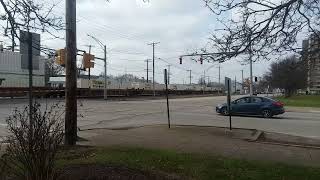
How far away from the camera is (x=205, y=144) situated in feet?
46.0

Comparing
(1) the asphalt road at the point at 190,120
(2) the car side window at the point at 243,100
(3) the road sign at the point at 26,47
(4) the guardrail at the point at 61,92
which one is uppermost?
(3) the road sign at the point at 26,47

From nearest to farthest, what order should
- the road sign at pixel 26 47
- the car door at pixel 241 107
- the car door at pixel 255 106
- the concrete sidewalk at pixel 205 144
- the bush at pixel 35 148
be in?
the bush at pixel 35 148
the road sign at pixel 26 47
the concrete sidewalk at pixel 205 144
the car door at pixel 255 106
the car door at pixel 241 107

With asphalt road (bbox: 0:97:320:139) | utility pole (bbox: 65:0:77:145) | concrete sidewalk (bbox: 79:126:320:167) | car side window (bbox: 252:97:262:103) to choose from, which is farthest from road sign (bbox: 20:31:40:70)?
car side window (bbox: 252:97:262:103)

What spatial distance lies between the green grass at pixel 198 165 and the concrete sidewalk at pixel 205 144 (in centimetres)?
151

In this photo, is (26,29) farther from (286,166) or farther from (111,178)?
(286,166)

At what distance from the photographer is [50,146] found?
6438 millimetres

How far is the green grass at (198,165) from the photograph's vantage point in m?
8.40

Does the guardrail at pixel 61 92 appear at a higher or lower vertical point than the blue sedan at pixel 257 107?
higher

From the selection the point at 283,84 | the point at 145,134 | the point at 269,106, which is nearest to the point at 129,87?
the point at 283,84

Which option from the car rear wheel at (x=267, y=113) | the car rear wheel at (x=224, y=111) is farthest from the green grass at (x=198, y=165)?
the car rear wheel at (x=224, y=111)

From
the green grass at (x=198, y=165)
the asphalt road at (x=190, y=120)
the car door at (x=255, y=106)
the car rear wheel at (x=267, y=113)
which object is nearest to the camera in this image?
the green grass at (x=198, y=165)

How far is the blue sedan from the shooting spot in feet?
102

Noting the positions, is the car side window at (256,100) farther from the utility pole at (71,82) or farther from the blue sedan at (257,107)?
the utility pole at (71,82)

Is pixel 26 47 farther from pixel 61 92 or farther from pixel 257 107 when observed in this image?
pixel 61 92
